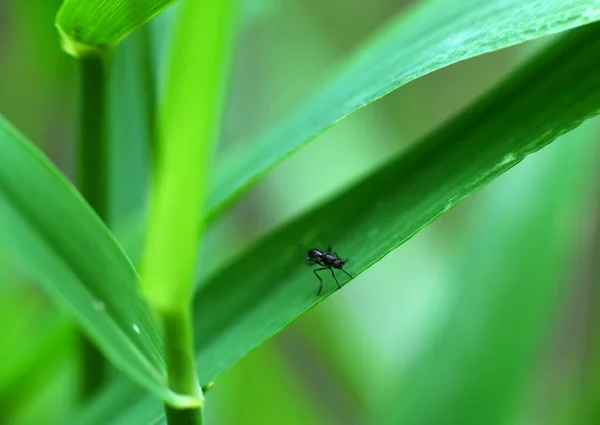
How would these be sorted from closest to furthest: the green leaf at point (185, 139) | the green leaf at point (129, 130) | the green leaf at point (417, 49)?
1. the green leaf at point (185, 139)
2. the green leaf at point (417, 49)
3. the green leaf at point (129, 130)

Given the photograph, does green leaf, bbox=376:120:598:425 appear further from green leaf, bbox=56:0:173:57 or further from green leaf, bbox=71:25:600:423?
green leaf, bbox=56:0:173:57

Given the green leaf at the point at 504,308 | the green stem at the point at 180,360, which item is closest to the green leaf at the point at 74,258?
the green stem at the point at 180,360

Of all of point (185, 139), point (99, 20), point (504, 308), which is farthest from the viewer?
point (504, 308)

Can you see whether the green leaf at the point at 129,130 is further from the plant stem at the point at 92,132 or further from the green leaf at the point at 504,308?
the green leaf at the point at 504,308

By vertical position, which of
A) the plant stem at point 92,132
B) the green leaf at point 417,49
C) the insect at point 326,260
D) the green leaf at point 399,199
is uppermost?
the plant stem at point 92,132

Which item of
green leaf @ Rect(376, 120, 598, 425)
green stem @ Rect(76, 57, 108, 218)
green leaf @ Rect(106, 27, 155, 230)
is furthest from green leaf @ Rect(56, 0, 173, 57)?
green leaf @ Rect(376, 120, 598, 425)

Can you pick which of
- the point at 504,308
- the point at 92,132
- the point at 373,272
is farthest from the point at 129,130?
the point at 373,272

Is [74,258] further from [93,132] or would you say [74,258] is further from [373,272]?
[373,272]
